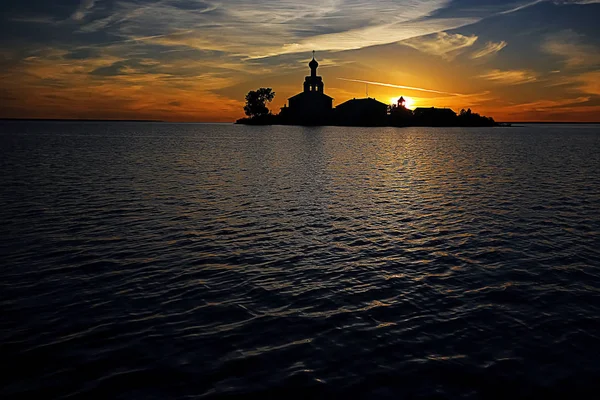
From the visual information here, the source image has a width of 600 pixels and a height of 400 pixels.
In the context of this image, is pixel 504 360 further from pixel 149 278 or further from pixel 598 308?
pixel 149 278

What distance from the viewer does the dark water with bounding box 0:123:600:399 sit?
9.55m

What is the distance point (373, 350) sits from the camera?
1073 cm

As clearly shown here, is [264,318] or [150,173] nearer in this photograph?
[264,318]

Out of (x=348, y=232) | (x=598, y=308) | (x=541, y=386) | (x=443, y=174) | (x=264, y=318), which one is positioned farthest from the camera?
(x=443, y=174)

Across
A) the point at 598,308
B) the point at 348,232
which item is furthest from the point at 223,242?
the point at 598,308

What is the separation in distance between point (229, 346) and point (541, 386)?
733cm

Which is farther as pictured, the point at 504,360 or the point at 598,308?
the point at 598,308

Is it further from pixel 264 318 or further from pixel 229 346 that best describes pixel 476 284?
pixel 229 346

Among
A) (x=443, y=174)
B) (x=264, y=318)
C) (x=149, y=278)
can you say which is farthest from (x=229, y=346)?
(x=443, y=174)

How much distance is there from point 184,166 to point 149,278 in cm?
4078

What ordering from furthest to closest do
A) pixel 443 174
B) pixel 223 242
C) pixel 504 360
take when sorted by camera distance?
pixel 443 174
pixel 223 242
pixel 504 360

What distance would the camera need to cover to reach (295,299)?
13.7m

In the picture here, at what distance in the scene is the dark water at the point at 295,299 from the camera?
31.3ft

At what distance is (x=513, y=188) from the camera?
38.6 metres
